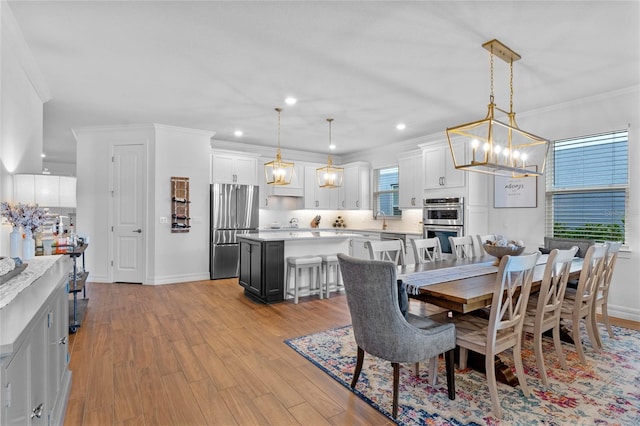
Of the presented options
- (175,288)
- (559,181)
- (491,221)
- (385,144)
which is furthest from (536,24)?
(175,288)

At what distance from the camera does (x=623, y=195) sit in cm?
408

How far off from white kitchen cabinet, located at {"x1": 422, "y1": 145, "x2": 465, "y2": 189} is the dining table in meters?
2.49

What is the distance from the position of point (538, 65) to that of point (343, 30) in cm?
210

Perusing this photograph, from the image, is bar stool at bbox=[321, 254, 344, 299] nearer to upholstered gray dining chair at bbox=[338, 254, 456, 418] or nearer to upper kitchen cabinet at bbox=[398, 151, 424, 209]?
upper kitchen cabinet at bbox=[398, 151, 424, 209]

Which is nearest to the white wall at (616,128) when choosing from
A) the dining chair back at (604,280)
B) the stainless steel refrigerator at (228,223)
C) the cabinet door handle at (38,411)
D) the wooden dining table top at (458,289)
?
the dining chair back at (604,280)

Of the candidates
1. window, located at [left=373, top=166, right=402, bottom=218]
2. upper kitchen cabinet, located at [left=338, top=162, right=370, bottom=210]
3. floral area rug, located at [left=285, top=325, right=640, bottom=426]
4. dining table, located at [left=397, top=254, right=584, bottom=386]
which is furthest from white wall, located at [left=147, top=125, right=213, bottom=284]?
dining table, located at [left=397, top=254, right=584, bottom=386]

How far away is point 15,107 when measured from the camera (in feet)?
10.3

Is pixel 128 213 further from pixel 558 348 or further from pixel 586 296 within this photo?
pixel 586 296

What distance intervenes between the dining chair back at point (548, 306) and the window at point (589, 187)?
2.33 m

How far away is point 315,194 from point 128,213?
3884 millimetres

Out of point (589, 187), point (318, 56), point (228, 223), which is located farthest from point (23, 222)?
point (589, 187)

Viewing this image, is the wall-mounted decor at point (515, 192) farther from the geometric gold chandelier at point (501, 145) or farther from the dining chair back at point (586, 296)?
the dining chair back at point (586, 296)

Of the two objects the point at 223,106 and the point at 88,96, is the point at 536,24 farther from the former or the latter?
the point at 88,96

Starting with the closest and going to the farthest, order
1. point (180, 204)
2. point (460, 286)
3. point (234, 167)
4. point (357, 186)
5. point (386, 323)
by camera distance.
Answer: point (386, 323) < point (460, 286) < point (180, 204) < point (234, 167) < point (357, 186)
